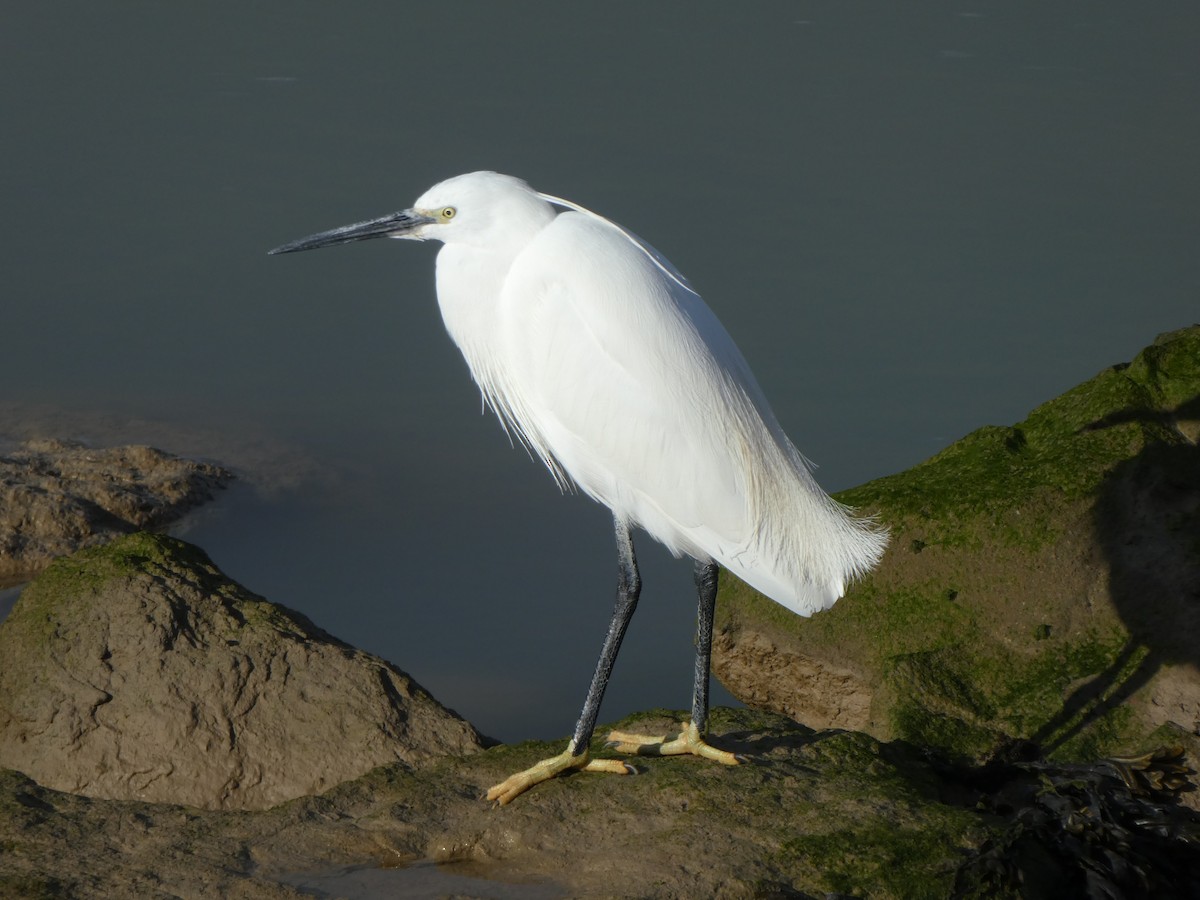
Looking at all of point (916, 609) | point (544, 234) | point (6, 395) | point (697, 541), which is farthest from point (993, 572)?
point (6, 395)

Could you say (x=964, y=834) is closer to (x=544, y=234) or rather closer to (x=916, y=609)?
(x=916, y=609)

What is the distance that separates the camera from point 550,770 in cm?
351

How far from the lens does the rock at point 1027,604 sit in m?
4.39

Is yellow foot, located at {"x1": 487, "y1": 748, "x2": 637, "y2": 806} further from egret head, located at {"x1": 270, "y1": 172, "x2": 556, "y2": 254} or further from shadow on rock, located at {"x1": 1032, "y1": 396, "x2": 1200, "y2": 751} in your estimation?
shadow on rock, located at {"x1": 1032, "y1": 396, "x2": 1200, "y2": 751}

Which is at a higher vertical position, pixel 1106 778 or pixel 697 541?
pixel 697 541

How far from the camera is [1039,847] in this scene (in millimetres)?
3303

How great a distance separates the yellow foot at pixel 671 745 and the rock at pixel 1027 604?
90 cm

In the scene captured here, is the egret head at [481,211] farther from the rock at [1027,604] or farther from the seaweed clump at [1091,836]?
the seaweed clump at [1091,836]

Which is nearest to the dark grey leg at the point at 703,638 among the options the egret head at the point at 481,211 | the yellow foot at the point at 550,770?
the yellow foot at the point at 550,770

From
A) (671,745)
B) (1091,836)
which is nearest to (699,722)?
(671,745)

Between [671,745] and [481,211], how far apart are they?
156cm

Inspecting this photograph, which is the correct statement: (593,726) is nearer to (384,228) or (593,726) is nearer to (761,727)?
(761,727)

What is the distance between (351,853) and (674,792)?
809 millimetres

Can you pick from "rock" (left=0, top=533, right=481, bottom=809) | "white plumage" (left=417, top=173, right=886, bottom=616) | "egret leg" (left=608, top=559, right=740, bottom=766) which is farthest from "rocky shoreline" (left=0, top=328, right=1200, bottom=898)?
"white plumage" (left=417, top=173, right=886, bottom=616)
